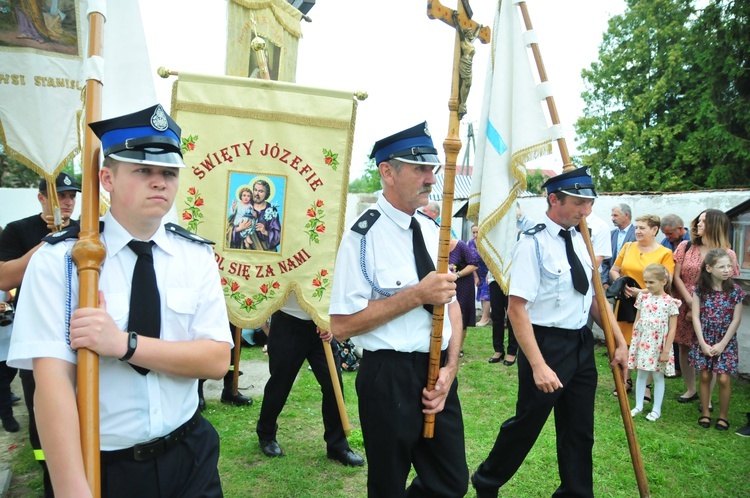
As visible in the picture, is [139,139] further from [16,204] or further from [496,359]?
[16,204]

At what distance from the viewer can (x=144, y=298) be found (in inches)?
71.3

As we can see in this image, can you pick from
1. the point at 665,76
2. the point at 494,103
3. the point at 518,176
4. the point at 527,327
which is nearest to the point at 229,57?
the point at 494,103

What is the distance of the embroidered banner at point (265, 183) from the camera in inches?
147

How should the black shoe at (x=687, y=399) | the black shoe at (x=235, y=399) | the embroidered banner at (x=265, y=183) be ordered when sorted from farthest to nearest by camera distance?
the black shoe at (x=687, y=399)
the black shoe at (x=235, y=399)
the embroidered banner at (x=265, y=183)

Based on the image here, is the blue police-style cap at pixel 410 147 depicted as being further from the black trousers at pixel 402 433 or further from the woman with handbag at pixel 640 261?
the woman with handbag at pixel 640 261

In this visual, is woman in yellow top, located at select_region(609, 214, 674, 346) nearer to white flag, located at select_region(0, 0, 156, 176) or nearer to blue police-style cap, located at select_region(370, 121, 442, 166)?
blue police-style cap, located at select_region(370, 121, 442, 166)

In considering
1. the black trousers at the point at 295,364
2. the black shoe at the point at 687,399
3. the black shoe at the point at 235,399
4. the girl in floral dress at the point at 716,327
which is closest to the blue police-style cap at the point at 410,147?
the black trousers at the point at 295,364

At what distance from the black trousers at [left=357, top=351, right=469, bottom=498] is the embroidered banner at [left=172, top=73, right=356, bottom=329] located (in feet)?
4.59

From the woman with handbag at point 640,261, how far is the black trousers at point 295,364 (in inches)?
145

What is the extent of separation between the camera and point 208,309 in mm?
1960

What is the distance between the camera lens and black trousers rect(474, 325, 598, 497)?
338cm

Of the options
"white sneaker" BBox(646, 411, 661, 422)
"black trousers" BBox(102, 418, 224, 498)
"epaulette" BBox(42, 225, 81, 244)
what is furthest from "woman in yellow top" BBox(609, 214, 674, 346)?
"epaulette" BBox(42, 225, 81, 244)

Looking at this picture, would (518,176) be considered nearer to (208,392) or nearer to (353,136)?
(353,136)

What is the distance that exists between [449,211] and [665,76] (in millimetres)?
23639
